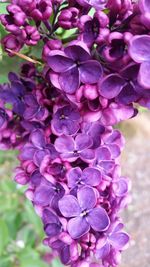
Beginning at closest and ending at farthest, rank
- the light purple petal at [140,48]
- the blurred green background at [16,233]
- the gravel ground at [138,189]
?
the light purple petal at [140,48] < the blurred green background at [16,233] < the gravel ground at [138,189]

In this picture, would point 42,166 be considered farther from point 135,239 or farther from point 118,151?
point 135,239

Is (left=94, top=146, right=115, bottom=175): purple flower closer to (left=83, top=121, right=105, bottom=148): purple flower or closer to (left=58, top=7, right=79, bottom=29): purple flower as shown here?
(left=83, top=121, right=105, bottom=148): purple flower

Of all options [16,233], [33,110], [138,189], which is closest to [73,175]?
[33,110]

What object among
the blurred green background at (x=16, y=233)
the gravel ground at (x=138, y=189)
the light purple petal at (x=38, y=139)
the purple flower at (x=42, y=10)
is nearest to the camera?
the purple flower at (x=42, y=10)

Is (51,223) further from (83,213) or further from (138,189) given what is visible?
(138,189)

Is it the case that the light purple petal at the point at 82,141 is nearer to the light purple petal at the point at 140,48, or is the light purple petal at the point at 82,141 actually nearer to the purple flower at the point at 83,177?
the purple flower at the point at 83,177

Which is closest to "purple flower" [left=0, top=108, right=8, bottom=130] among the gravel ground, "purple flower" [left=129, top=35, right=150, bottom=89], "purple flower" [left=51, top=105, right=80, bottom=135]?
"purple flower" [left=51, top=105, right=80, bottom=135]

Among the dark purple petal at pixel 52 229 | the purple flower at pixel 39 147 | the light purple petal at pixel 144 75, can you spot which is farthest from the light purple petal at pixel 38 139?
the light purple petal at pixel 144 75

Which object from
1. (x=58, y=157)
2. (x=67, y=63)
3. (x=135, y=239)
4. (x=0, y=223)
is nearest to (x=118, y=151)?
(x=58, y=157)
